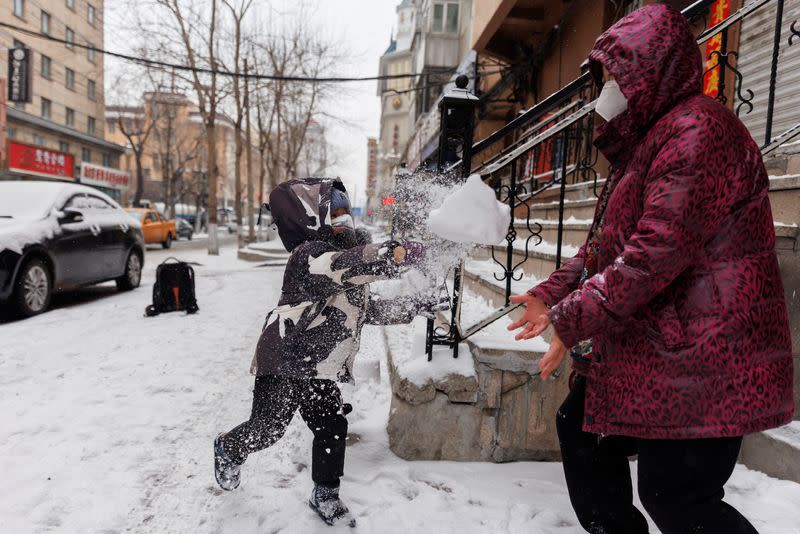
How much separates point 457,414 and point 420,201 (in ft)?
3.68

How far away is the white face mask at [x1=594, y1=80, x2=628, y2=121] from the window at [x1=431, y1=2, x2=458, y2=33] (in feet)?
86.9

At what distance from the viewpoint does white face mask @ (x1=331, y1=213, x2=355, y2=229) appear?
7.22 ft

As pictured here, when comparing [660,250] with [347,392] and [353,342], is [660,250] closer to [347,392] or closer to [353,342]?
[353,342]

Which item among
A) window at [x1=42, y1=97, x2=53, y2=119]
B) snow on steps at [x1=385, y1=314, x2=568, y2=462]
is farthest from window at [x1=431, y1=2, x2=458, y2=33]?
snow on steps at [x1=385, y1=314, x2=568, y2=462]

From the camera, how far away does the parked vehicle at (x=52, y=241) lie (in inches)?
227

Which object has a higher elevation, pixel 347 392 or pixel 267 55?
pixel 267 55

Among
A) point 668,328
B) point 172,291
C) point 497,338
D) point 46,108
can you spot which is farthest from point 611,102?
point 46,108

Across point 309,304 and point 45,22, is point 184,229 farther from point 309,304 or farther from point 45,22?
point 309,304

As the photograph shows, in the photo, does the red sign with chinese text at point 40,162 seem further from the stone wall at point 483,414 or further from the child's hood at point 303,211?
the stone wall at point 483,414

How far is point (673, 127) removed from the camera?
4.12 ft

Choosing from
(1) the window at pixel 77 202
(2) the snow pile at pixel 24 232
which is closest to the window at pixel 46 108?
(1) the window at pixel 77 202

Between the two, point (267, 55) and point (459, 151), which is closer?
point (459, 151)

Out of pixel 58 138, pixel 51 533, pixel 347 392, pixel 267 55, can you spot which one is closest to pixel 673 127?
pixel 51 533

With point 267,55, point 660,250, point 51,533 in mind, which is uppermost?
point 267,55
